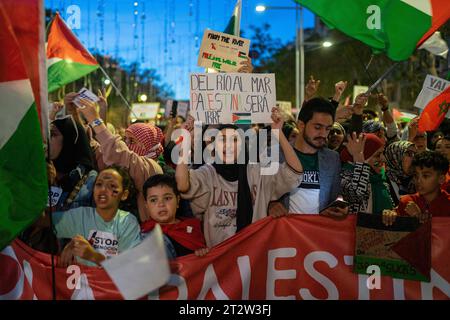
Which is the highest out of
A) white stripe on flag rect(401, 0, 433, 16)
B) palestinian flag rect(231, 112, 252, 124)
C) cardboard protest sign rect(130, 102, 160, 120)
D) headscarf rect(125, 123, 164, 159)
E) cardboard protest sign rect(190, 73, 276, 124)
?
white stripe on flag rect(401, 0, 433, 16)

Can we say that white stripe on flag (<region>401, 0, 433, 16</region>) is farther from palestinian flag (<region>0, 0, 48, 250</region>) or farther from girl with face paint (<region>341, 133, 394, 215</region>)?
palestinian flag (<region>0, 0, 48, 250</region>)

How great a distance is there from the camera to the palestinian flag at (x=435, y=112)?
A: 697cm

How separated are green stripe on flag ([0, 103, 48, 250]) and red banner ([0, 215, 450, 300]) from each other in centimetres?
50

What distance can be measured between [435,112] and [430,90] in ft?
2.34

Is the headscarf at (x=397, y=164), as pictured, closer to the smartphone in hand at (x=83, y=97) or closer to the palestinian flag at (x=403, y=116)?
the smartphone in hand at (x=83, y=97)

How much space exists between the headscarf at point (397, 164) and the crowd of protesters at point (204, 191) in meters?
0.73

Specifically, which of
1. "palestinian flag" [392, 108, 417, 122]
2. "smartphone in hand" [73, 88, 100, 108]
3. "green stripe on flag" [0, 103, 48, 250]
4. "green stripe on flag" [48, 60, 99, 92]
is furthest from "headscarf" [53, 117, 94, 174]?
"palestinian flag" [392, 108, 417, 122]

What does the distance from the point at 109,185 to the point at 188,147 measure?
2.17ft

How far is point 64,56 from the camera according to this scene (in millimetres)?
8594

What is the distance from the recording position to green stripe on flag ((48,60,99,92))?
334 inches

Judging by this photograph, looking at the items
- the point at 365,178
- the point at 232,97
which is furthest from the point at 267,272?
the point at 232,97

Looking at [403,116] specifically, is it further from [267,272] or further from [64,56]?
[267,272]

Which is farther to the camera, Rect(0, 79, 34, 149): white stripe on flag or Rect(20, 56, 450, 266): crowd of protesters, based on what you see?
Rect(20, 56, 450, 266): crowd of protesters

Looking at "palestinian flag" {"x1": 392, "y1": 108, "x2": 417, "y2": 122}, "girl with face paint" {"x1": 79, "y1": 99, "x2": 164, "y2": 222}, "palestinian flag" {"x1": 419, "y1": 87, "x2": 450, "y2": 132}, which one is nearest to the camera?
"girl with face paint" {"x1": 79, "y1": 99, "x2": 164, "y2": 222}
